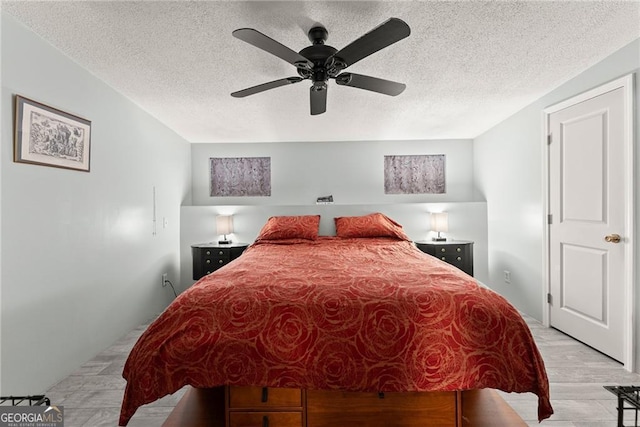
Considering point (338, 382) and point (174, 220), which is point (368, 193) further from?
point (338, 382)

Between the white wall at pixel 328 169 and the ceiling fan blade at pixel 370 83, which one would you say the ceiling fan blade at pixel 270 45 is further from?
the white wall at pixel 328 169

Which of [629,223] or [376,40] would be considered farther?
[629,223]

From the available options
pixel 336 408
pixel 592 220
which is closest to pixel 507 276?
pixel 592 220

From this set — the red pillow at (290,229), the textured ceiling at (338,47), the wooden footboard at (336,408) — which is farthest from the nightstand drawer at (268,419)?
the red pillow at (290,229)

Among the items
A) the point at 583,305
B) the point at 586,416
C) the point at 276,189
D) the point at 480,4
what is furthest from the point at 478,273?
the point at 480,4

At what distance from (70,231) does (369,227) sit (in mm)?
2780

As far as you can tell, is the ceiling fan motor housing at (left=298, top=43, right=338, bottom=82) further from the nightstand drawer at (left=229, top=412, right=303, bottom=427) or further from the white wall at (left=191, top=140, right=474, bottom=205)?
the white wall at (left=191, top=140, right=474, bottom=205)

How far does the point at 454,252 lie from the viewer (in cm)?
380

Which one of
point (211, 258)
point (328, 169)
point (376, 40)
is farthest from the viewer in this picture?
point (328, 169)

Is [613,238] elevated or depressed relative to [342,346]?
elevated

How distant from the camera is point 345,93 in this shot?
106 inches

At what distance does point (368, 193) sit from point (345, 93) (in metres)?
1.94

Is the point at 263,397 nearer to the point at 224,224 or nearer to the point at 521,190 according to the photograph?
the point at 224,224

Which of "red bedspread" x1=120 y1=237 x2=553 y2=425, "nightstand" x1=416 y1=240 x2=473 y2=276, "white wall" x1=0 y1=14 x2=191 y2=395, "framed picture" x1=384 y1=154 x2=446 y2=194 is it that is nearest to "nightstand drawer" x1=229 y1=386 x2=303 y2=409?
"red bedspread" x1=120 y1=237 x2=553 y2=425
